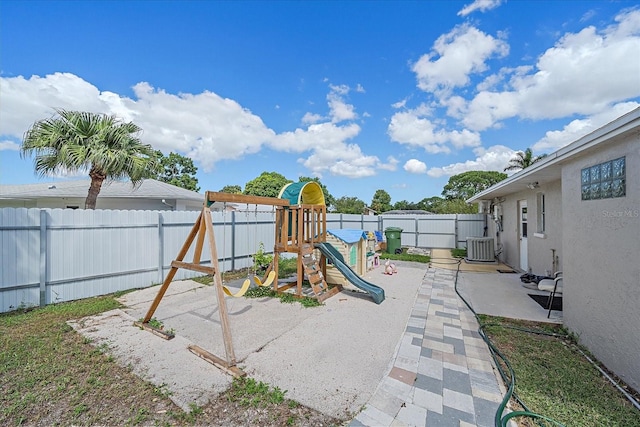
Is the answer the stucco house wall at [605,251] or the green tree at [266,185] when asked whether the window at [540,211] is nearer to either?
the stucco house wall at [605,251]

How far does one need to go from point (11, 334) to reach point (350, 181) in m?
35.8

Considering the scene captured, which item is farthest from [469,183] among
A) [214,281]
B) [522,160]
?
[214,281]

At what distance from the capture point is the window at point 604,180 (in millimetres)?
2738

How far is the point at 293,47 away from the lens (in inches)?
357

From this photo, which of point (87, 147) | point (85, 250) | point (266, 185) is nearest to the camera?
point (85, 250)

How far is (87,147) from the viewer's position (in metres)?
6.31

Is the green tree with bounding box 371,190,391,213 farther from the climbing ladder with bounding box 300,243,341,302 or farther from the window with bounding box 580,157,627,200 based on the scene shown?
the window with bounding box 580,157,627,200

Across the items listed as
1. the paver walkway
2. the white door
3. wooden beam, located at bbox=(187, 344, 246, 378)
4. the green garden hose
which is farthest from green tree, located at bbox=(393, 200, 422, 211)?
wooden beam, located at bbox=(187, 344, 246, 378)

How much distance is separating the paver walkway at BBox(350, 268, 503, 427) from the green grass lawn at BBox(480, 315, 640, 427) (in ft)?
0.93

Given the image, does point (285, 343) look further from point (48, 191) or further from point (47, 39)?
point (48, 191)

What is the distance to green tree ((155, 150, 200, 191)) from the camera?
85.4ft

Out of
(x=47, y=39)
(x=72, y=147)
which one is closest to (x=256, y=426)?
(x=72, y=147)

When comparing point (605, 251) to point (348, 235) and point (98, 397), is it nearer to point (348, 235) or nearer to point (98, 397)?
point (348, 235)

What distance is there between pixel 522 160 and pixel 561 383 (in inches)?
1005
